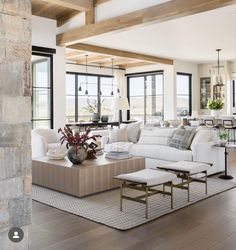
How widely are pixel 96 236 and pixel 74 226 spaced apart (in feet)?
1.15

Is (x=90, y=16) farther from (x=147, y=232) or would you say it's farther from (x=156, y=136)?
(x=147, y=232)

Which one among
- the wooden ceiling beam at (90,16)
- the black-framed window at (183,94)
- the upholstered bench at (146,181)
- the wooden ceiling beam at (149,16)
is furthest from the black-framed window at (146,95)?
the upholstered bench at (146,181)

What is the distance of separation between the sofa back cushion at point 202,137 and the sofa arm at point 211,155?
0.23 ft

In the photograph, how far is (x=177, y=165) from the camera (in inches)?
171

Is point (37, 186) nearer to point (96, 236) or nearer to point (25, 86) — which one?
point (96, 236)

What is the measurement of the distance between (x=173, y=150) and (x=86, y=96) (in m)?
7.23

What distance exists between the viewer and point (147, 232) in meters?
3.04

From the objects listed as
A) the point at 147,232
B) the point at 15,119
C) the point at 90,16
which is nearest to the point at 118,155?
the point at 147,232

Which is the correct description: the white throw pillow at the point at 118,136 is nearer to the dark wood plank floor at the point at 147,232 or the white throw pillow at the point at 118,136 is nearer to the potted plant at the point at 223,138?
the potted plant at the point at 223,138

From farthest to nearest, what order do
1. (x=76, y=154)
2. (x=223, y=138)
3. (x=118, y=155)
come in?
(x=223, y=138), (x=118, y=155), (x=76, y=154)

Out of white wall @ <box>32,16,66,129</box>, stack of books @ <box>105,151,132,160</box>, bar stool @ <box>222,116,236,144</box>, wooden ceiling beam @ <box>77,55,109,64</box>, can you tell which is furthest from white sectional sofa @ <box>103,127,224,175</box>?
wooden ceiling beam @ <box>77,55,109,64</box>

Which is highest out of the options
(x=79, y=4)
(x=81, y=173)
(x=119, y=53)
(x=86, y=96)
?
(x=79, y=4)

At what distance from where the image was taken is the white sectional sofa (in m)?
5.39

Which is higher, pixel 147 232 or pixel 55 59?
pixel 55 59
